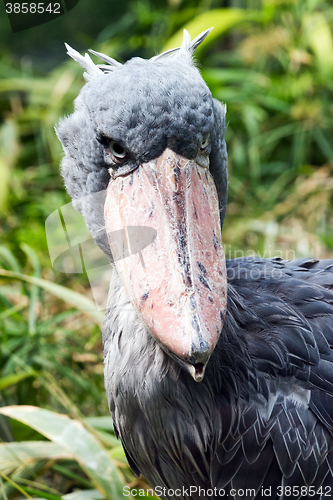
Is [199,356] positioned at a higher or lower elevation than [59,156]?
lower

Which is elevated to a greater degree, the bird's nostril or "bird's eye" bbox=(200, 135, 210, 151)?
"bird's eye" bbox=(200, 135, 210, 151)

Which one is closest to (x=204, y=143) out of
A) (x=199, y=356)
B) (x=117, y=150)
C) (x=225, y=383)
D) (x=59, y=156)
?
(x=117, y=150)

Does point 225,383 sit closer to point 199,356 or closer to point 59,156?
point 199,356

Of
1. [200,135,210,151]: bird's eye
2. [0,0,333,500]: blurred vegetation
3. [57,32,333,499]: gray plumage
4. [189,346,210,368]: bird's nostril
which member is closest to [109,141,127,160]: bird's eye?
[57,32,333,499]: gray plumage

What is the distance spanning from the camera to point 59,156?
3600 mm

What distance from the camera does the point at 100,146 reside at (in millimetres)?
1255

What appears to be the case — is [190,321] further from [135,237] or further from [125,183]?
[125,183]

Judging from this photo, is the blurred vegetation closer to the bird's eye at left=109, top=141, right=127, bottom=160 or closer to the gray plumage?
the gray plumage

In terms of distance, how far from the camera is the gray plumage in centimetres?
136

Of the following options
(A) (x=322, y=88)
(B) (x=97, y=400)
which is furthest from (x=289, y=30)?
(B) (x=97, y=400)

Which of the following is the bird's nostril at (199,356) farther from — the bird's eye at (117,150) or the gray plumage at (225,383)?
the bird's eye at (117,150)

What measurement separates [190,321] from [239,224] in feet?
9.33

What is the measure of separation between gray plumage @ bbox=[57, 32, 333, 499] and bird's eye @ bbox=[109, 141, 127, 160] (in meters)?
0.02

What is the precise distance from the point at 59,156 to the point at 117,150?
2.48m
